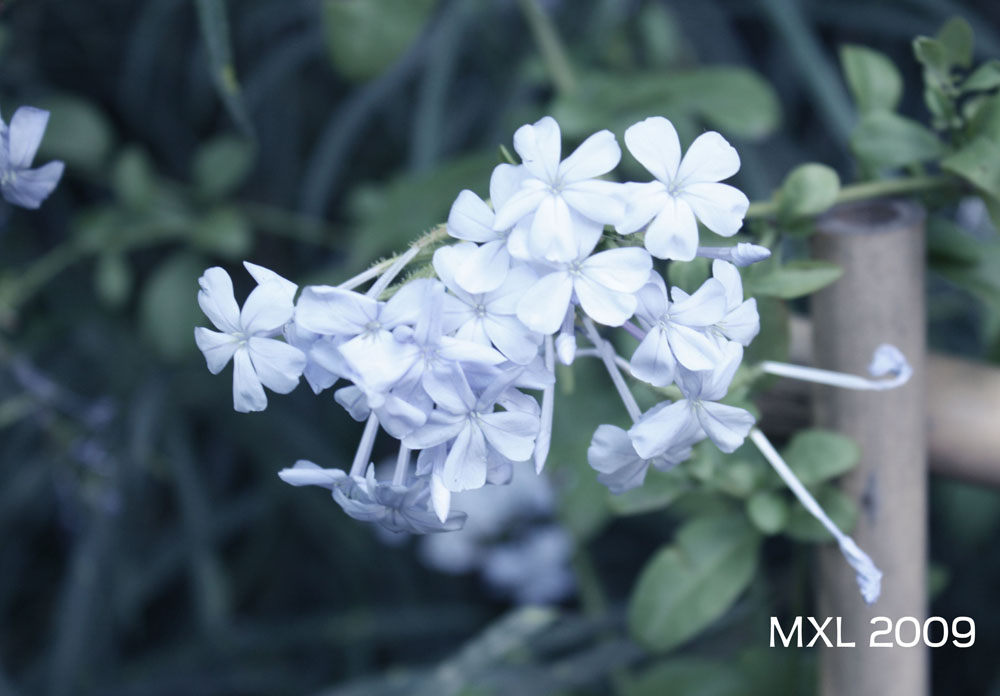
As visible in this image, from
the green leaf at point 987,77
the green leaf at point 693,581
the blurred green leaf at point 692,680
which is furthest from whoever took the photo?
the blurred green leaf at point 692,680

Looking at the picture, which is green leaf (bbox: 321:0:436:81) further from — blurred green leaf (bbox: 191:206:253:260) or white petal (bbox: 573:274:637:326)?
white petal (bbox: 573:274:637:326)

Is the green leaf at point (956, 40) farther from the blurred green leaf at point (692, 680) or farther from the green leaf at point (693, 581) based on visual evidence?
the blurred green leaf at point (692, 680)

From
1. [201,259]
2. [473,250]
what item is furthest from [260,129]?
[473,250]

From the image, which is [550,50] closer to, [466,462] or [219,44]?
[219,44]

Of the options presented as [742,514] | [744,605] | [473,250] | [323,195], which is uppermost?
[473,250]

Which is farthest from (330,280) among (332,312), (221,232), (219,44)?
(332,312)

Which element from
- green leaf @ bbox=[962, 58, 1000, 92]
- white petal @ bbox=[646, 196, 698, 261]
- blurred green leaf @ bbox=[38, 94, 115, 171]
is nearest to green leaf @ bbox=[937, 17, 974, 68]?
green leaf @ bbox=[962, 58, 1000, 92]

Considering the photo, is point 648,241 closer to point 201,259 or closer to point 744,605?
point 744,605

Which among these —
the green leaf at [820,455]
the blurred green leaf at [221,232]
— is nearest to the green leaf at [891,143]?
the green leaf at [820,455]
